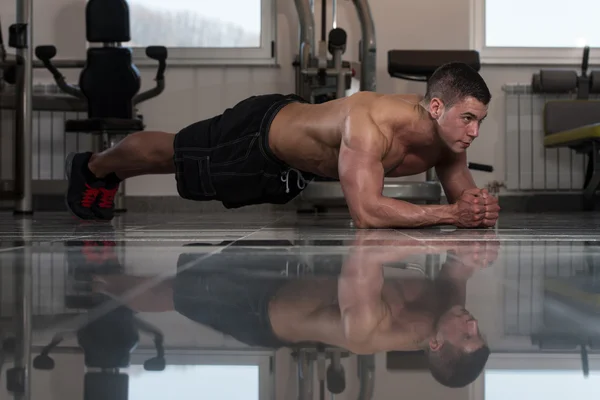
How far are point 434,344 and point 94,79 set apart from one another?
4.60 m

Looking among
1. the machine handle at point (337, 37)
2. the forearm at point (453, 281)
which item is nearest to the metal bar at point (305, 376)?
the forearm at point (453, 281)

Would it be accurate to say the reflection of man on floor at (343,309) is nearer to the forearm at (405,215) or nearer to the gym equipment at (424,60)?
the forearm at (405,215)

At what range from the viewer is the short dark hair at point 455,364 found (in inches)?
18.3

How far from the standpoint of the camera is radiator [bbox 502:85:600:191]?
5691mm

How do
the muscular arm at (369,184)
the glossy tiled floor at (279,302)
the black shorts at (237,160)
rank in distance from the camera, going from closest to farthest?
the glossy tiled floor at (279,302) < the muscular arm at (369,184) < the black shorts at (237,160)

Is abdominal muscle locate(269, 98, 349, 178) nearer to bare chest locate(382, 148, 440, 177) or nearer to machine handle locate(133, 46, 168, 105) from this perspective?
bare chest locate(382, 148, 440, 177)

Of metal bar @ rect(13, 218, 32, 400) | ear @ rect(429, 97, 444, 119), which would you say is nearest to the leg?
ear @ rect(429, 97, 444, 119)

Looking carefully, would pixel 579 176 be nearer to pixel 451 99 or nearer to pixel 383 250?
pixel 451 99

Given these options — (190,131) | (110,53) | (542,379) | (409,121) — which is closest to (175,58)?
(110,53)

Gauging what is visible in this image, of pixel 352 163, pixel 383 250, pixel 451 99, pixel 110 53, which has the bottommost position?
pixel 383 250

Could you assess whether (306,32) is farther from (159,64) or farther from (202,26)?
(202,26)

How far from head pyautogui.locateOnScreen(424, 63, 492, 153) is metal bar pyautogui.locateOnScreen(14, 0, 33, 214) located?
9.63ft

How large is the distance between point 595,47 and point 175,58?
3.26 meters

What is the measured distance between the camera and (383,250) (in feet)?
5.02
